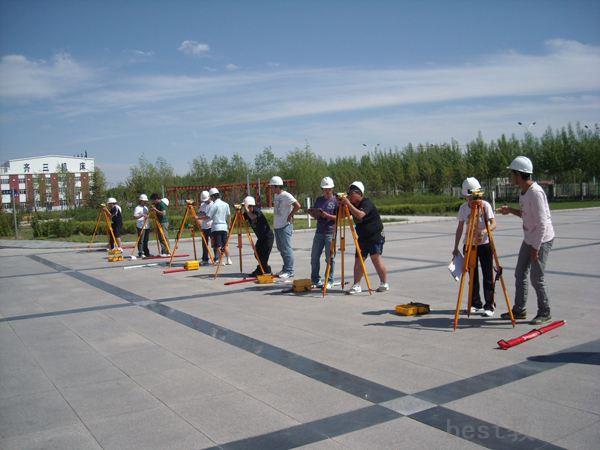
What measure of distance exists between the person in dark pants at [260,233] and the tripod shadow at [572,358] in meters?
6.64

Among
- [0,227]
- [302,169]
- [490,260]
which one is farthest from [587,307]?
[302,169]

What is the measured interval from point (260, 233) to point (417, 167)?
40.6 metres

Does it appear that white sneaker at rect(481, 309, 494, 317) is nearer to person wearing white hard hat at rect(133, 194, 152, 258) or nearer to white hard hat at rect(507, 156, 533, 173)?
white hard hat at rect(507, 156, 533, 173)

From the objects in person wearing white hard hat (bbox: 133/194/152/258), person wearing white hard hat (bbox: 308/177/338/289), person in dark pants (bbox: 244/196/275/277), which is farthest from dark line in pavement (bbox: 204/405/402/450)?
person wearing white hard hat (bbox: 133/194/152/258)

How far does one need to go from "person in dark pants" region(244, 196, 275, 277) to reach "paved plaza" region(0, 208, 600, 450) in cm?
147

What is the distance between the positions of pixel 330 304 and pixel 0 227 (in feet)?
88.8

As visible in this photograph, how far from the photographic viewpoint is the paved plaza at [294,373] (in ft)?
13.6

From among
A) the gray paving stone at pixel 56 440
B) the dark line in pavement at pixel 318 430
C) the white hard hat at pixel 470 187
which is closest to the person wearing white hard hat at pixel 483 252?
the white hard hat at pixel 470 187

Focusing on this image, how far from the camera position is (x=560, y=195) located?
48.3 m

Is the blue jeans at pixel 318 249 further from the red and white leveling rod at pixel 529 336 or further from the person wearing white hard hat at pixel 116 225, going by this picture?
the person wearing white hard hat at pixel 116 225

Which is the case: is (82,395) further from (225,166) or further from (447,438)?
(225,166)

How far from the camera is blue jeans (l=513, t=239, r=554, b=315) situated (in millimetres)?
6457

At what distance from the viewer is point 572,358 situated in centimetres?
546

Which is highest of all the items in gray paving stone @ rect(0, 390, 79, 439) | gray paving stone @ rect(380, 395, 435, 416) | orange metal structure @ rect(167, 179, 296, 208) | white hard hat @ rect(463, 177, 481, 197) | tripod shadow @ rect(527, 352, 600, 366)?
orange metal structure @ rect(167, 179, 296, 208)
